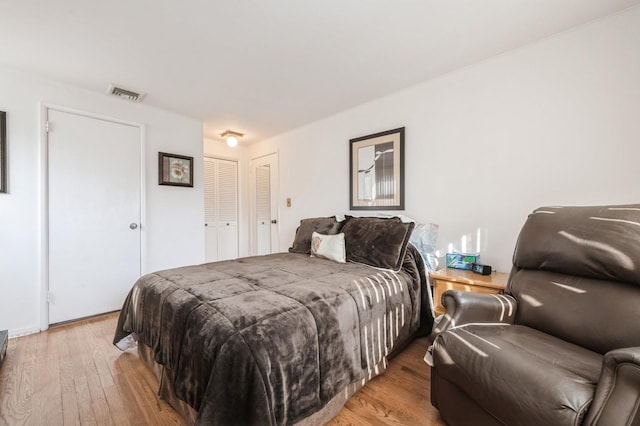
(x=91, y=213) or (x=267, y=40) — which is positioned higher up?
(x=267, y=40)

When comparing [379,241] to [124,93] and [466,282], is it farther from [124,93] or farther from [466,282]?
[124,93]

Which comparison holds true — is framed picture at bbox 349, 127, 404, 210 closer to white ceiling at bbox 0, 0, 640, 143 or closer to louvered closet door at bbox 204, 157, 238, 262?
white ceiling at bbox 0, 0, 640, 143

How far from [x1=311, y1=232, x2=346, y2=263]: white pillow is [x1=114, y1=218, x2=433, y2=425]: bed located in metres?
0.18

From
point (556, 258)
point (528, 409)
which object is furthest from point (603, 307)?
point (528, 409)

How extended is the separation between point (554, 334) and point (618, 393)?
24.6 inches

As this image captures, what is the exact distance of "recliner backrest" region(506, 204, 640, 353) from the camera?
1226 mm

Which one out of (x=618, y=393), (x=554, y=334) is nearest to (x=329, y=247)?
(x=554, y=334)

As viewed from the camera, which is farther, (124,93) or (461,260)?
(124,93)

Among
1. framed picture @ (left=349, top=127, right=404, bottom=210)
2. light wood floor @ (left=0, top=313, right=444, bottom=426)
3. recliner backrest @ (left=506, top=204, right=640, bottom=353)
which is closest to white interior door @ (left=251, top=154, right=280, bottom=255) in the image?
framed picture @ (left=349, top=127, right=404, bottom=210)

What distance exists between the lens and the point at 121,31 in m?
1.86

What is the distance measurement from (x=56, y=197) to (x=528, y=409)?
12.5 ft

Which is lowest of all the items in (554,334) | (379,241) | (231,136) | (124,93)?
(554,334)

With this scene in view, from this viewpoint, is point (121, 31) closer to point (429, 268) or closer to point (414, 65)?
point (414, 65)

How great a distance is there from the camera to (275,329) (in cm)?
119
